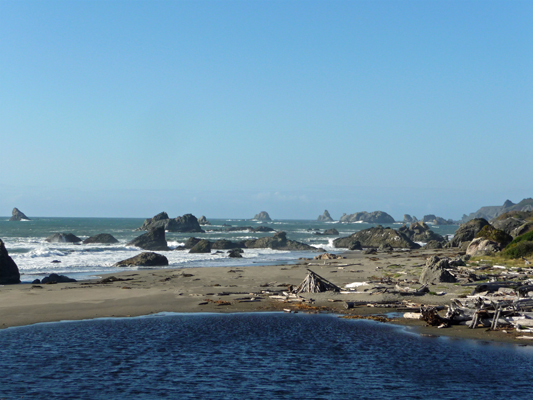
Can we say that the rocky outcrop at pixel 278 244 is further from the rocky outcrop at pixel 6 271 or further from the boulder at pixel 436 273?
the rocky outcrop at pixel 6 271

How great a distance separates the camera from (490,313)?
19.2 m

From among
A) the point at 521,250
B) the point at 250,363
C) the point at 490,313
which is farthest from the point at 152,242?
the point at 250,363

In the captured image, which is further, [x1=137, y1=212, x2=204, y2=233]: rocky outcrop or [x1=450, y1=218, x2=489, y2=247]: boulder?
[x1=137, y1=212, x2=204, y2=233]: rocky outcrop

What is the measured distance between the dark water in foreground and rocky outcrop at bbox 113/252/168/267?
27.3 meters

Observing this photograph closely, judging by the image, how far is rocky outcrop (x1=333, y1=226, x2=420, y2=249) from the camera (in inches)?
3155

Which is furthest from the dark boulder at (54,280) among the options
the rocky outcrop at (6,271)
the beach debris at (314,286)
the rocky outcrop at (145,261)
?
the beach debris at (314,286)

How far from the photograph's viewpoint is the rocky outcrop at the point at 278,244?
78500mm

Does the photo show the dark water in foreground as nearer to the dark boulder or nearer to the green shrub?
the dark boulder

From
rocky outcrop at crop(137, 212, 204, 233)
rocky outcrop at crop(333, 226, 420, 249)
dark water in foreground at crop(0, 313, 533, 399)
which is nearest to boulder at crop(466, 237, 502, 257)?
dark water in foreground at crop(0, 313, 533, 399)

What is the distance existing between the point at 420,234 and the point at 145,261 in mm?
71700

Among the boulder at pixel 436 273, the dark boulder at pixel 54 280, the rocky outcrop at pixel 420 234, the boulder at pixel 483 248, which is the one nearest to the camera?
the boulder at pixel 436 273

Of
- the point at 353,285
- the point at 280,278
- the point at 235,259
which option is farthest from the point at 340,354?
the point at 235,259

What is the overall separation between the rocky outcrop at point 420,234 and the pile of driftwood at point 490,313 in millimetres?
75691

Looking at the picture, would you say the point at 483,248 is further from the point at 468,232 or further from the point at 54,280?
the point at 54,280
